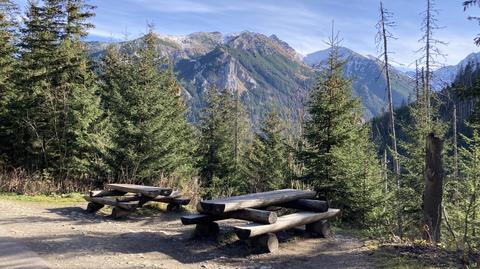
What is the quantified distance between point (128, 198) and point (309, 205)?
4642mm

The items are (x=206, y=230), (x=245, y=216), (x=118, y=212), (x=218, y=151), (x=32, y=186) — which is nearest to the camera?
(x=245, y=216)

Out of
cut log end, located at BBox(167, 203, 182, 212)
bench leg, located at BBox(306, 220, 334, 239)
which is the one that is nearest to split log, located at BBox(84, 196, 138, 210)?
cut log end, located at BBox(167, 203, 182, 212)

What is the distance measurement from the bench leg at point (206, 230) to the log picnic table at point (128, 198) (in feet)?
7.44

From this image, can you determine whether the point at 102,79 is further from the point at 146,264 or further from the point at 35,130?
the point at 146,264

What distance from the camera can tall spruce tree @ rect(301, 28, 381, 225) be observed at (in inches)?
488

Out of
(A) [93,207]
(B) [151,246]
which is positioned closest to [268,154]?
(A) [93,207]

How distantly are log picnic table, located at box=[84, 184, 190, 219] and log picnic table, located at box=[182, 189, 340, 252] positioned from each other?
8.11 ft

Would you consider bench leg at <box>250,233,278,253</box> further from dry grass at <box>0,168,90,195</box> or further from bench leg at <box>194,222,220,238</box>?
dry grass at <box>0,168,90,195</box>

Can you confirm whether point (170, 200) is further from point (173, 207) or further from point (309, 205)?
point (309, 205)

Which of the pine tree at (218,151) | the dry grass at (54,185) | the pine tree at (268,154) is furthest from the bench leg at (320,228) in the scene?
the pine tree at (218,151)

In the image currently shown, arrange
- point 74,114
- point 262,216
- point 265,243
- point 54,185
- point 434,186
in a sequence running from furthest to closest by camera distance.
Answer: point 74,114, point 54,185, point 434,186, point 265,243, point 262,216

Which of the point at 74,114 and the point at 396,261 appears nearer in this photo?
the point at 396,261

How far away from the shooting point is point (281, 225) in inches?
287

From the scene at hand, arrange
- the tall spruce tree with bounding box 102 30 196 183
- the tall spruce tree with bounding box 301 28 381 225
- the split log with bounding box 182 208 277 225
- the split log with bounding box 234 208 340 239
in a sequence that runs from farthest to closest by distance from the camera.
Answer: the tall spruce tree with bounding box 102 30 196 183
the tall spruce tree with bounding box 301 28 381 225
the split log with bounding box 182 208 277 225
the split log with bounding box 234 208 340 239
